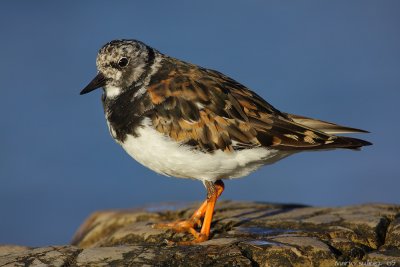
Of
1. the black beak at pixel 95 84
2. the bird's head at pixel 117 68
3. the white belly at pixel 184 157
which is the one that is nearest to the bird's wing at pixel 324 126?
the white belly at pixel 184 157

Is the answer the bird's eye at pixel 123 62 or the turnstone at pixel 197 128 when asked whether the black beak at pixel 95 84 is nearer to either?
the turnstone at pixel 197 128

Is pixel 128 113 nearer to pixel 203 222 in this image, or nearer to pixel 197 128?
pixel 197 128

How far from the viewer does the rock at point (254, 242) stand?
5.23 metres

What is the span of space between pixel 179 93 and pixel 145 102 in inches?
14.1

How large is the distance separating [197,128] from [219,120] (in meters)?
0.25

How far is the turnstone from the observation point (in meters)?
5.96

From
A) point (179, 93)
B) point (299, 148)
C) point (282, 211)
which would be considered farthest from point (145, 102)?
point (282, 211)

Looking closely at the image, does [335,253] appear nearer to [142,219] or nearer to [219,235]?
[219,235]

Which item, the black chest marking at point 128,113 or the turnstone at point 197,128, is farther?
the black chest marking at point 128,113

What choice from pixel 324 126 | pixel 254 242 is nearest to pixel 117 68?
pixel 324 126

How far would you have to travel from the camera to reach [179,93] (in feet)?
20.4

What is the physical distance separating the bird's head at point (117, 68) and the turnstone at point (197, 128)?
0.4 inches

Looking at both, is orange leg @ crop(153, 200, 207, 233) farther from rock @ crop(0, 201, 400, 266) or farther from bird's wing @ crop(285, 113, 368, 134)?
bird's wing @ crop(285, 113, 368, 134)

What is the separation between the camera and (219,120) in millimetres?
6121
